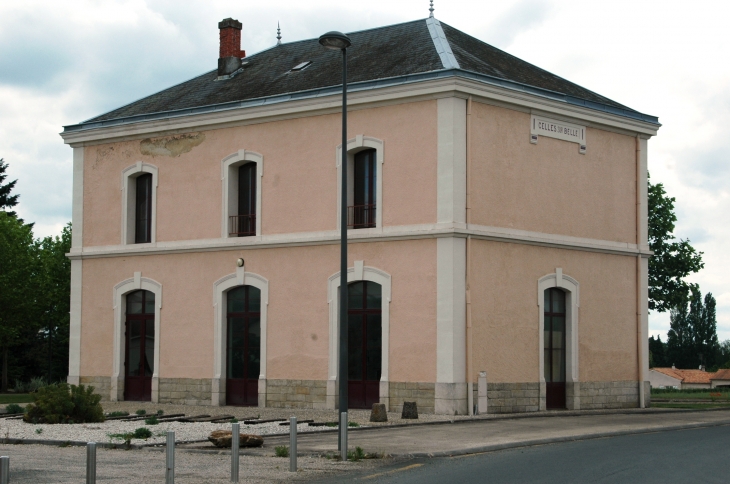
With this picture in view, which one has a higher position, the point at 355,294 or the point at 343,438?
the point at 355,294

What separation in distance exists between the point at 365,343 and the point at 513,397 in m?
3.79

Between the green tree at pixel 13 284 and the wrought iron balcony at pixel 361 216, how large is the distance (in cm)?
2751

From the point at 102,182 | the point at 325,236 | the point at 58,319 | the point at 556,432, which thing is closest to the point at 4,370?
the point at 58,319

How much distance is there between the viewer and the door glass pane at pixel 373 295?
26469 millimetres

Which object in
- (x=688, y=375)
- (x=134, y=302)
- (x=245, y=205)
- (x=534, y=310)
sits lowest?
(x=688, y=375)

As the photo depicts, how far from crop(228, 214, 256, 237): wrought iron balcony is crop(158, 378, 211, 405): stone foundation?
4015mm

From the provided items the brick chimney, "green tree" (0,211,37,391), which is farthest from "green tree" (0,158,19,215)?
the brick chimney

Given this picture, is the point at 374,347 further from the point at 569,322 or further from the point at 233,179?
the point at 233,179

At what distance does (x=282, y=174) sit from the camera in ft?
93.5

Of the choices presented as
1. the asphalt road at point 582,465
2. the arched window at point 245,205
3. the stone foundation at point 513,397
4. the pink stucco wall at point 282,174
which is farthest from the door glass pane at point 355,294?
the asphalt road at point 582,465

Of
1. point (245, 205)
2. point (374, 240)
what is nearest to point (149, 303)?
point (245, 205)

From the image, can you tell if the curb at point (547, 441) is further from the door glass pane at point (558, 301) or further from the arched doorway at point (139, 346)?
the arched doorway at point (139, 346)

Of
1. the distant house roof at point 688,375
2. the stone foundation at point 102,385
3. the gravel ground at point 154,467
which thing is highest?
the stone foundation at point 102,385

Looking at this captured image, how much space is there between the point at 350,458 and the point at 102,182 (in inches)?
732
